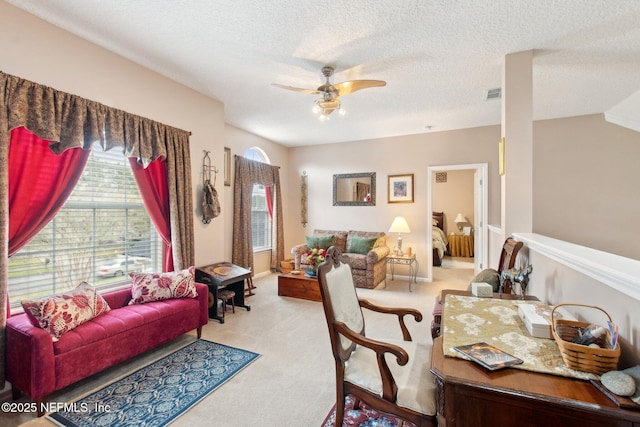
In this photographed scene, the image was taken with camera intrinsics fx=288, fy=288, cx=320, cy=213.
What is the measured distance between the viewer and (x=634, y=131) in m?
3.98

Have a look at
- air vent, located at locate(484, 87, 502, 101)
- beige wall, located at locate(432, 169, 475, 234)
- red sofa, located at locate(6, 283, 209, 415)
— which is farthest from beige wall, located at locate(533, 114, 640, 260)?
red sofa, located at locate(6, 283, 209, 415)

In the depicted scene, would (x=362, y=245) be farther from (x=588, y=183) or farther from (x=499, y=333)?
(x=499, y=333)

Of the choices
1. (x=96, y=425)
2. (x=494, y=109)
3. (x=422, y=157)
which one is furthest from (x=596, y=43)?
(x=96, y=425)

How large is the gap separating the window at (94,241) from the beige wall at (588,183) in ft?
17.9

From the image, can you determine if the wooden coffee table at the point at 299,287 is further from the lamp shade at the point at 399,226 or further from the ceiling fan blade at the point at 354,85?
the ceiling fan blade at the point at 354,85

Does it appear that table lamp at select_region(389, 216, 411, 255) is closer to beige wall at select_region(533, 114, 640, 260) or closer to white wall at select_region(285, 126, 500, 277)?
white wall at select_region(285, 126, 500, 277)

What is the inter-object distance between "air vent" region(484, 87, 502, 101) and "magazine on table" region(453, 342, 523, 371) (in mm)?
3284

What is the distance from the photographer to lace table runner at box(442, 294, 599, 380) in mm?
1041

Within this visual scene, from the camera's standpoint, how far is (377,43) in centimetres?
247

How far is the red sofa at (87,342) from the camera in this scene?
6.00ft

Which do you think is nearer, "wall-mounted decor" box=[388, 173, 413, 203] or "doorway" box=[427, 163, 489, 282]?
"doorway" box=[427, 163, 489, 282]

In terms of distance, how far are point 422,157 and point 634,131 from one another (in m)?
2.80

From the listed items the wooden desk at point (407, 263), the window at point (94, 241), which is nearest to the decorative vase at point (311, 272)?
the wooden desk at point (407, 263)

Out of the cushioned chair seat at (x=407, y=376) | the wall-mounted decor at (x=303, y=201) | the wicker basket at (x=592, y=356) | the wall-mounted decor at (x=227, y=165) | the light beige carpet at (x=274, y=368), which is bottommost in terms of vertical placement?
the light beige carpet at (x=274, y=368)
